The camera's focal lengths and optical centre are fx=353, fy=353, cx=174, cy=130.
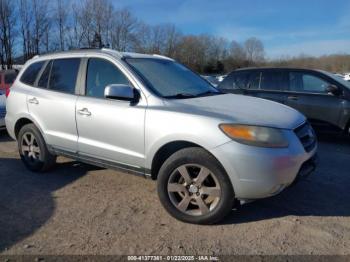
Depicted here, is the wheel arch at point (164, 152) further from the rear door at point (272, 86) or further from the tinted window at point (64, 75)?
the rear door at point (272, 86)

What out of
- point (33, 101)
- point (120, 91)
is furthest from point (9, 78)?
point (120, 91)

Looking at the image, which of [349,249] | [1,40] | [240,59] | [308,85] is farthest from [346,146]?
[240,59]

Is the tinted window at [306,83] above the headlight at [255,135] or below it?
above

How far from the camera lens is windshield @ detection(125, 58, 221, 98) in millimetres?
3994

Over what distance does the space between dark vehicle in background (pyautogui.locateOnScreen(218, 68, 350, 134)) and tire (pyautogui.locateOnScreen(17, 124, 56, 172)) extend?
484 cm

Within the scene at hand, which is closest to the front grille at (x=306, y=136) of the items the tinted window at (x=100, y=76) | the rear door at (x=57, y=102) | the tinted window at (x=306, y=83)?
the tinted window at (x=100, y=76)

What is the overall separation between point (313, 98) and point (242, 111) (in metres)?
4.27

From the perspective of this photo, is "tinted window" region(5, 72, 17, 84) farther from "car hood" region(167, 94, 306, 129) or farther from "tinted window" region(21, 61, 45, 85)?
"car hood" region(167, 94, 306, 129)

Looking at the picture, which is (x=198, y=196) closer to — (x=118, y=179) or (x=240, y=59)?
(x=118, y=179)

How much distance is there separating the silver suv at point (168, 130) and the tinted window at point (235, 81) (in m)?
3.62

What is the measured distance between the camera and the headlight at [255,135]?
322 cm

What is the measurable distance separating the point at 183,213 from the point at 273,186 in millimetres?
933

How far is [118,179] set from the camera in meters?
4.85

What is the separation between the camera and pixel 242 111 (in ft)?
11.8
